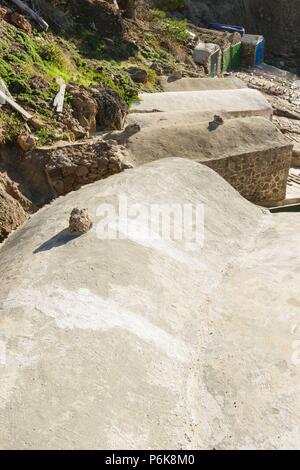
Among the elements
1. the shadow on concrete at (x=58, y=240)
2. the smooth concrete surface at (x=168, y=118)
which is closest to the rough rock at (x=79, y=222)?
the shadow on concrete at (x=58, y=240)

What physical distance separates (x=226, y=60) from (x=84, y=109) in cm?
1924

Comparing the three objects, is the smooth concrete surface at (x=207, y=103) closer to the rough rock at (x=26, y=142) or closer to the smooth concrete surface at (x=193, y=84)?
the smooth concrete surface at (x=193, y=84)

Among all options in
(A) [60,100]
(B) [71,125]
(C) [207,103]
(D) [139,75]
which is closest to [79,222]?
(B) [71,125]

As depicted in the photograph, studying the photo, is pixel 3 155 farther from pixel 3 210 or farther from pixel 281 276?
pixel 281 276

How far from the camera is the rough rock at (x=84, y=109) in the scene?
16219 mm

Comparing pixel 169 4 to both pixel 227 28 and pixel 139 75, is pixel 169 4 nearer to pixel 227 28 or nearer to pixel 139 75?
pixel 227 28

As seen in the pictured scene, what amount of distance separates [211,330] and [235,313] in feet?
2.26

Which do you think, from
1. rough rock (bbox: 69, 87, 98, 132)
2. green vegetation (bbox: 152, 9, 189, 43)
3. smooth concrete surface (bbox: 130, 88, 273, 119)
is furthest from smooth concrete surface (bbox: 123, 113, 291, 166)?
green vegetation (bbox: 152, 9, 189, 43)

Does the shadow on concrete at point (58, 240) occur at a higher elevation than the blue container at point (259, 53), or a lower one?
higher

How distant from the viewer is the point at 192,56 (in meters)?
28.7

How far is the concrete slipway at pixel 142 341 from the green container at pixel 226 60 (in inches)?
996

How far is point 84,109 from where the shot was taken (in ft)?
53.8

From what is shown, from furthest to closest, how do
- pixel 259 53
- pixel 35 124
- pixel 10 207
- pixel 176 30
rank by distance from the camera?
pixel 259 53
pixel 176 30
pixel 35 124
pixel 10 207

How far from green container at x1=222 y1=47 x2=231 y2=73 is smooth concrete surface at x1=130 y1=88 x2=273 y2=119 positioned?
11440 millimetres
